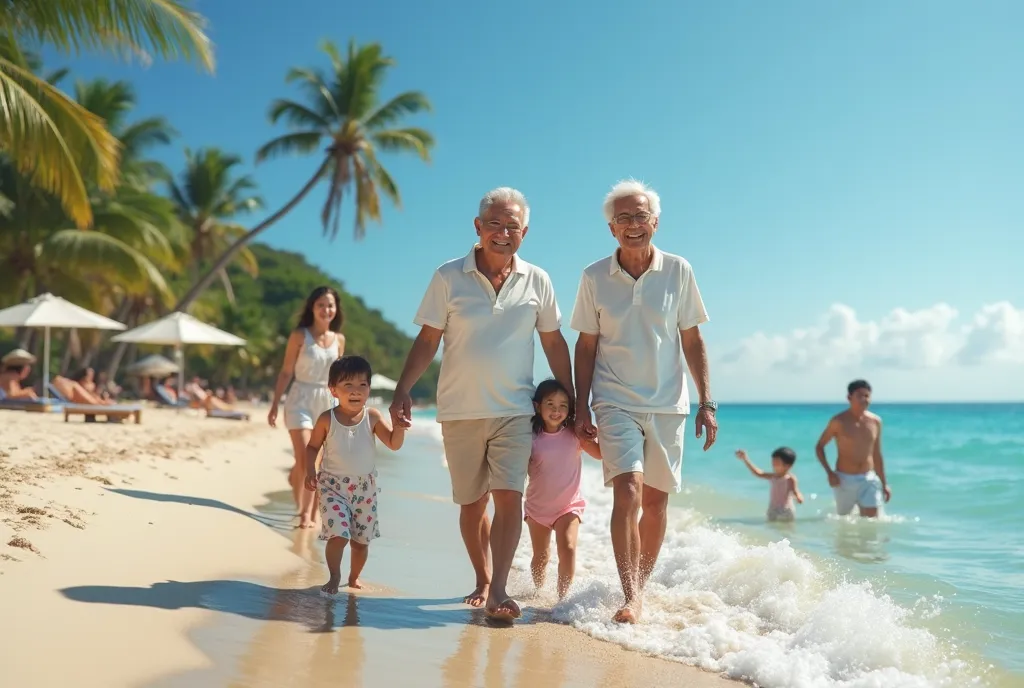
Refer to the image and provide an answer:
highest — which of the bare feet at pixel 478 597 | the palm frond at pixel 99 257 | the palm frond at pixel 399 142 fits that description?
the palm frond at pixel 399 142

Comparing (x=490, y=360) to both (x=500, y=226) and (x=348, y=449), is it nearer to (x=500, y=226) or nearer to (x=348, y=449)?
(x=500, y=226)

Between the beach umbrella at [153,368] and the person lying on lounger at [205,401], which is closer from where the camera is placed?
the person lying on lounger at [205,401]

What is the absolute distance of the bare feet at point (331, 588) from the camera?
454cm

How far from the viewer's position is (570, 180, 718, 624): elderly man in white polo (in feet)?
14.0

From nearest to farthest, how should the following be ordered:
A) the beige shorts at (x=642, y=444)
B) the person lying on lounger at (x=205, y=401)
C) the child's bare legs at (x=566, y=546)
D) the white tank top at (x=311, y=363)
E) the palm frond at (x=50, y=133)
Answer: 1. the beige shorts at (x=642, y=444)
2. the child's bare legs at (x=566, y=546)
3. the white tank top at (x=311, y=363)
4. the palm frond at (x=50, y=133)
5. the person lying on lounger at (x=205, y=401)

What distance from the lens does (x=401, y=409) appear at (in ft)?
14.4

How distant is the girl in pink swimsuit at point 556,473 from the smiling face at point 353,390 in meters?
0.97

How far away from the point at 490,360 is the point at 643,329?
81cm

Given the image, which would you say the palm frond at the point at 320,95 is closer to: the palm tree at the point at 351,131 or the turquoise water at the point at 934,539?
the palm tree at the point at 351,131

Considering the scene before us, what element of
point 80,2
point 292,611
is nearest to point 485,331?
point 292,611

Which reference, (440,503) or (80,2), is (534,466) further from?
(80,2)

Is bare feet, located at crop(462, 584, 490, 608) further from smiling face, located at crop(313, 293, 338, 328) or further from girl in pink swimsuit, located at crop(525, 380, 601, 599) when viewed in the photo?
smiling face, located at crop(313, 293, 338, 328)

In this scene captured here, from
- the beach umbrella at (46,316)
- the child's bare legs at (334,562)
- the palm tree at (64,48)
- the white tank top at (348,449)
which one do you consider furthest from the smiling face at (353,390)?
the beach umbrella at (46,316)

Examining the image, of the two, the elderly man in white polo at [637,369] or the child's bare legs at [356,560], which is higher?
the elderly man in white polo at [637,369]
